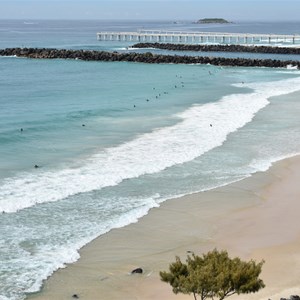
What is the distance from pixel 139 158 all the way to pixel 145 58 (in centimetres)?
4881

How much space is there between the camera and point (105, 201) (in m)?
18.7

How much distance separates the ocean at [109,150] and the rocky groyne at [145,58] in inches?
700

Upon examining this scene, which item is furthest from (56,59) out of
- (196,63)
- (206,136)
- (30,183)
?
(30,183)

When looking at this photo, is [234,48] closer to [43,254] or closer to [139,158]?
[139,158]

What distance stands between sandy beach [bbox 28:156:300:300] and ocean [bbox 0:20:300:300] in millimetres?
527

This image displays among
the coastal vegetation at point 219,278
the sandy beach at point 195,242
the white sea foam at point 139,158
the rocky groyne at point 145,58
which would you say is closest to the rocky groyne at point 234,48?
the rocky groyne at point 145,58

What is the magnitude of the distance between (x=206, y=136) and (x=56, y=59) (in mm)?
50403

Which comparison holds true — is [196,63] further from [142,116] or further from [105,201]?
[105,201]

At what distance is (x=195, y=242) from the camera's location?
15711 millimetres

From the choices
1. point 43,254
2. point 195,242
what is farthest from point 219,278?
point 43,254

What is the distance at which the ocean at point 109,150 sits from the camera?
16.1 meters

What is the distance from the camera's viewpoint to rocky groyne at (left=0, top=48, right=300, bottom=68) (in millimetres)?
67125

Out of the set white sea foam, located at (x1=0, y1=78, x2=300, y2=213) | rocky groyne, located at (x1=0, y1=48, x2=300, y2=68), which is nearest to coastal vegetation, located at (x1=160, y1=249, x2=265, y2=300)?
white sea foam, located at (x1=0, y1=78, x2=300, y2=213)

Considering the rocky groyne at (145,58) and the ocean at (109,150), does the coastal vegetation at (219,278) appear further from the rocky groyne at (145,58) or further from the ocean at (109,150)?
the rocky groyne at (145,58)
